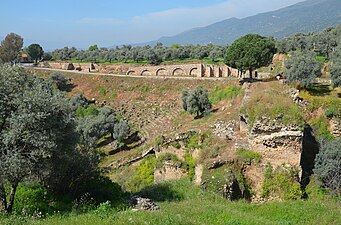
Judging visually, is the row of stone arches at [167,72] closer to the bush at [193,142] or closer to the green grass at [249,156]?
the bush at [193,142]

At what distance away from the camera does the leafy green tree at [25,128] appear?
388 inches

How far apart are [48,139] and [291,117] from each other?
36.5 feet

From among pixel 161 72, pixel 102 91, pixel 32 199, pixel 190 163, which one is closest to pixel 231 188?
pixel 190 163

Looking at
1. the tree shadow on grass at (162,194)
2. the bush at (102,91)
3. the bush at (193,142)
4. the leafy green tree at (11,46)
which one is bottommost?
the tree shadow on grass at (162,194)

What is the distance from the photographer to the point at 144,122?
144 feet

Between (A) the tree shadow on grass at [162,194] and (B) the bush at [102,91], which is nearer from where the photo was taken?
(A) the tree shadow on grass at [162,194]

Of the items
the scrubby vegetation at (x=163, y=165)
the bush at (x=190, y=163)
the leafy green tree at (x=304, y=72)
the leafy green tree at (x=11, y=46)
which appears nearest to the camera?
the scrubby vegetation at (x=163, y=165)

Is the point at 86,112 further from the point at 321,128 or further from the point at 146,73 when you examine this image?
the point at 321,128

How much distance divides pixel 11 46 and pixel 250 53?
63.7 meters

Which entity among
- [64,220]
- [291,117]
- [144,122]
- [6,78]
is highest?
[6,78]

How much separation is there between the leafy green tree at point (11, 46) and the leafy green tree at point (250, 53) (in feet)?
196

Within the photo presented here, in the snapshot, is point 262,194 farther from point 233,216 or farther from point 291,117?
point 233,216

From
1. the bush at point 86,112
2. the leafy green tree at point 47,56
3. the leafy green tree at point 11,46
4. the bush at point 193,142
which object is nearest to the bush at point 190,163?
the bush at point 193,142

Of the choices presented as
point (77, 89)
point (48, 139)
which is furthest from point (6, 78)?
point (77, 89)
